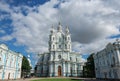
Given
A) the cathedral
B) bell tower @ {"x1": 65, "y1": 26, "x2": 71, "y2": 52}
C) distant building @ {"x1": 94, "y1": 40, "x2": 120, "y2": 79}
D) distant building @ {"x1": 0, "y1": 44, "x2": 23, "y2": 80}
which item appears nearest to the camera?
distant building @ {"x1": 94, "y1": 40, "x2": 120, "y2": 79}

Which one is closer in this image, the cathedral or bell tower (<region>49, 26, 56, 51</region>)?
the cathedral

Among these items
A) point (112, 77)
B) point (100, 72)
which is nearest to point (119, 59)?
Result: point (112, 77)

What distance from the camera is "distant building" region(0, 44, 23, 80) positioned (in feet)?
115

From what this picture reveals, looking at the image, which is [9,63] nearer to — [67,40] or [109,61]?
[109,61]

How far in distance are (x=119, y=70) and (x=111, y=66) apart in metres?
3.00

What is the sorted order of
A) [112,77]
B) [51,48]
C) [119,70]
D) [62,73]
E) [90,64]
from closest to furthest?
[119,70], [112,77], [90,64], [62,73], [51,48]

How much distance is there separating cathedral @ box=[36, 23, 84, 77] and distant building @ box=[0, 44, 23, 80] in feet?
80.5

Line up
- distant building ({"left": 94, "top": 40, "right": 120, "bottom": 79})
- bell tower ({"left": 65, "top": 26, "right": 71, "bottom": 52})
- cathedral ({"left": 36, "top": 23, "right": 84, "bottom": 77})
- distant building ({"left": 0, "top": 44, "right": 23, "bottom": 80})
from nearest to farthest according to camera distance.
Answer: distant building ({"left": 94, "top": 40, "right": 120, "bottom": 79})
distant building ({"left": 0, "top": 44, "right": 23, "bottom": 80})
cathedral ({"left": 36, "top": 23, "right": 84, "bottom": 77})
bell tower ({"left": 65, "top": 26, "right": 71, "bottom": 52})

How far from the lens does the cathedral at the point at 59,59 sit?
2633 inches

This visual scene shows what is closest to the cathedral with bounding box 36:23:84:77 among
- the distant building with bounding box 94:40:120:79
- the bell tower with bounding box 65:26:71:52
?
the bell tower with bounding box 65:26:71:52

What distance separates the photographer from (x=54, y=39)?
74.3 meters

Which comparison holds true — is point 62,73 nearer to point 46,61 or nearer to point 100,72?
point 46,61

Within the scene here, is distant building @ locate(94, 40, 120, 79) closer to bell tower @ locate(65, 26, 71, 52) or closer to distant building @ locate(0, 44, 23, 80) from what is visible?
distant building @ locate(0, 44, 23, 80)

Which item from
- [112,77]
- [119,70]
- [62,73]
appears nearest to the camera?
[119,70]
